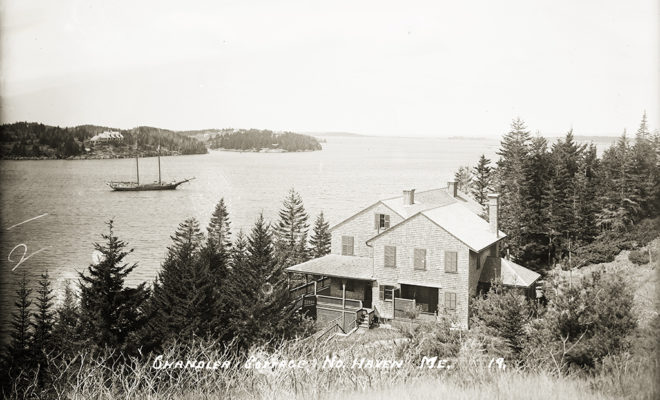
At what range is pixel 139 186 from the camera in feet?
252

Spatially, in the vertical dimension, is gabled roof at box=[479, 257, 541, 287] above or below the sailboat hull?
below

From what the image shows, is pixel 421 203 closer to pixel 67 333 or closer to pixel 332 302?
pixel 332 302

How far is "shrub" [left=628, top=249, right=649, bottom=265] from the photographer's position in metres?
40.4

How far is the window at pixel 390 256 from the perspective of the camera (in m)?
31.0

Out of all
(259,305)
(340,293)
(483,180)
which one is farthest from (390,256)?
(483,180)

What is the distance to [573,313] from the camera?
14562 mm

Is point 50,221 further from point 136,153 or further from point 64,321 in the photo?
point 64,321

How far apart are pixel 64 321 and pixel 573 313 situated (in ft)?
90.1

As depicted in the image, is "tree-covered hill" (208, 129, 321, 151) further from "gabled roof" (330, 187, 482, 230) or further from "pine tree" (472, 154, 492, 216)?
"gabled roof" (330, 187, 482, 230)

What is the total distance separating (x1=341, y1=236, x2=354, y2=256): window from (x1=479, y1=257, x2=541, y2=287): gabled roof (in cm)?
967

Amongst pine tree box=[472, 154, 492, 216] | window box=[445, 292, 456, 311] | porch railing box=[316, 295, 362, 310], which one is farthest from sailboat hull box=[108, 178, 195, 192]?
window box=[445, 292, 456, 311]

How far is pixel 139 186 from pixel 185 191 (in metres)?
6.95

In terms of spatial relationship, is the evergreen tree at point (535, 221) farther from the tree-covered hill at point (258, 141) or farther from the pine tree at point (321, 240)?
the tree-covered hill at point (258, 141)

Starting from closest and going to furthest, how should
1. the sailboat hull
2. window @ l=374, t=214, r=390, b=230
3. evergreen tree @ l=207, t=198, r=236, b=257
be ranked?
window @ l=374, t=214, r=390, b=230
evergreen tree @ l=207, t=198, r=236, b=257
the sailboat hull
